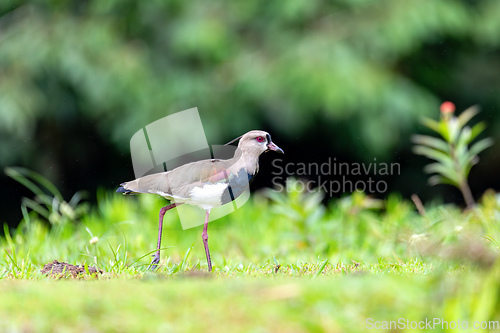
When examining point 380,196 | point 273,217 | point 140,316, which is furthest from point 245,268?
point 380,196

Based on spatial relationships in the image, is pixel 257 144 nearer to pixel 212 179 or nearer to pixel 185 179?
pixel 212 179

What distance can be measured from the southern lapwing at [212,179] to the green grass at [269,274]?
40cm

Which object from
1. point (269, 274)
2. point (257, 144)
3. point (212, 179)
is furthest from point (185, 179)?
point (269, 274)

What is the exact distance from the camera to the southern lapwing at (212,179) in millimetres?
3078

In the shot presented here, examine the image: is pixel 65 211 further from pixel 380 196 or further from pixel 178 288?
pixel 380 196

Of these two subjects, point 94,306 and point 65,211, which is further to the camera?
point 65,211

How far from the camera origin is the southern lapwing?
10.1ft

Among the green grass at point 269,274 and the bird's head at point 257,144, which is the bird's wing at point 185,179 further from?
the green grass at point 269,274

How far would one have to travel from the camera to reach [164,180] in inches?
125

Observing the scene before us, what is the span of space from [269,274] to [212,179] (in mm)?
676

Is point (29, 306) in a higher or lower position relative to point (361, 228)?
higher

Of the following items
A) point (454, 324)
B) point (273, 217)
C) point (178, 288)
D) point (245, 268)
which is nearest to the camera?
point (454, 324)

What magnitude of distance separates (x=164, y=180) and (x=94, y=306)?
96cm

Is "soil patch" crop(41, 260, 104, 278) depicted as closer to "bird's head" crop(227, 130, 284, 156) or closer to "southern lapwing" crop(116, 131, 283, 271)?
"southern lapwing" crop(116, 131, 283, 271)
